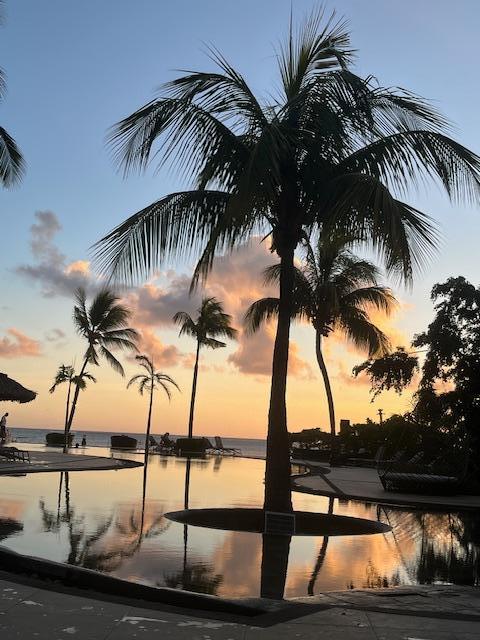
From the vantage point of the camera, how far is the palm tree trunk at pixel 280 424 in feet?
34.2

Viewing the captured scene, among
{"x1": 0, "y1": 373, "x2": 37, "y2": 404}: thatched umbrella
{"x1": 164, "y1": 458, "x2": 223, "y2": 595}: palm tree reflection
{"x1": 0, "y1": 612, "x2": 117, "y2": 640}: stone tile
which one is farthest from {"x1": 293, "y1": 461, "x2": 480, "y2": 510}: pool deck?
{"x1": 0, "y1": 612, "x2": 117, "y2": 640}: stone tile

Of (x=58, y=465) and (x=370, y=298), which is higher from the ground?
(x=370, y=298)

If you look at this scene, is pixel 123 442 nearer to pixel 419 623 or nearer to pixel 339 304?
pixel 339 304

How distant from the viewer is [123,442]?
139 ft

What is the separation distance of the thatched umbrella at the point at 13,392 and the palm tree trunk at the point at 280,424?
49.2 ft

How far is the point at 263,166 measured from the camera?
29.6 feet

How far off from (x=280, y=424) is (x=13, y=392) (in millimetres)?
A: 15487

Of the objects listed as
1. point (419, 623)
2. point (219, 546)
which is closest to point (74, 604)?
point (419, 623)

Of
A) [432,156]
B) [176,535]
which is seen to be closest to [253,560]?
[176,535]

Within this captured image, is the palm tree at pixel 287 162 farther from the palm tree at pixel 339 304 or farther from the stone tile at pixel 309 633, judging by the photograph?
the palm tree at pixel 339 304

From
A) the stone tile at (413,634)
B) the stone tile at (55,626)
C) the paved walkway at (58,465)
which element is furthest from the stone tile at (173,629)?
the paved walkway at (58,465)

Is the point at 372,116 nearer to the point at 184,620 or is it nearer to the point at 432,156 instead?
the point at 432,156

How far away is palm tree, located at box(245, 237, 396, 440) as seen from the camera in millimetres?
30844

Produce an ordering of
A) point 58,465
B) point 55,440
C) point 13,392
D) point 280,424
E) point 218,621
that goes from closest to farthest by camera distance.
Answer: point 218,621, point 280,424, point 58,465, point 13,392, point 55,440
